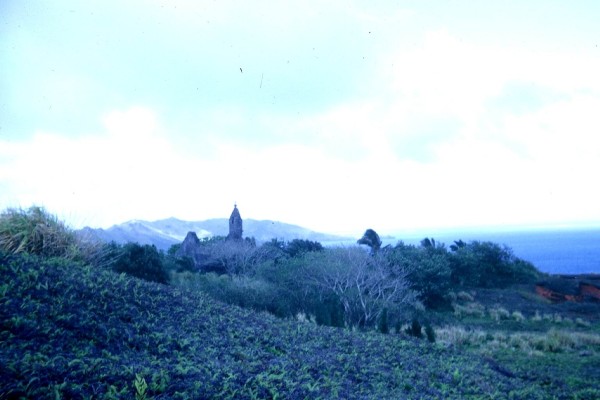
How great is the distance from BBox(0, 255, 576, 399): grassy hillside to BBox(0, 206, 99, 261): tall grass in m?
1.26

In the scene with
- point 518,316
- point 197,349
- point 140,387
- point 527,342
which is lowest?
point 518,316

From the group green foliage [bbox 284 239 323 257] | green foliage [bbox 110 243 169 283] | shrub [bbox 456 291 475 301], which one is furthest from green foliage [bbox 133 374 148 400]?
shrub [bbox 456 291 475 301]

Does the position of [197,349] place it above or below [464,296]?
above

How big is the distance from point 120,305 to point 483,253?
38.3m

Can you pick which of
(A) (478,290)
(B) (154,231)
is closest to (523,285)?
(A) (478,290)

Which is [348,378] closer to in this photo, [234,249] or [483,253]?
[234,249]

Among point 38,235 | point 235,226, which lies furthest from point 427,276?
point 38,235

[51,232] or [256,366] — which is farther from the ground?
[51,232]

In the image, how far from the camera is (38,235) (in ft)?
29.0

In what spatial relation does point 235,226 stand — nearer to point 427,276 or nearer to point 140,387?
point 427,276

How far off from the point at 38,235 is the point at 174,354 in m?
5.17

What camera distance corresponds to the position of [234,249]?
1200 inches

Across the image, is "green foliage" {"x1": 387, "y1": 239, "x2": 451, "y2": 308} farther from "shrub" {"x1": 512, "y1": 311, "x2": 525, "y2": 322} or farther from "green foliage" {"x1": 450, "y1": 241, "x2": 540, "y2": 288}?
"shrub" {"x1": 512, "y1": 311, "x2": 525, "y2": 322}

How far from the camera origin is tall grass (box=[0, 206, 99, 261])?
28.1 feet
